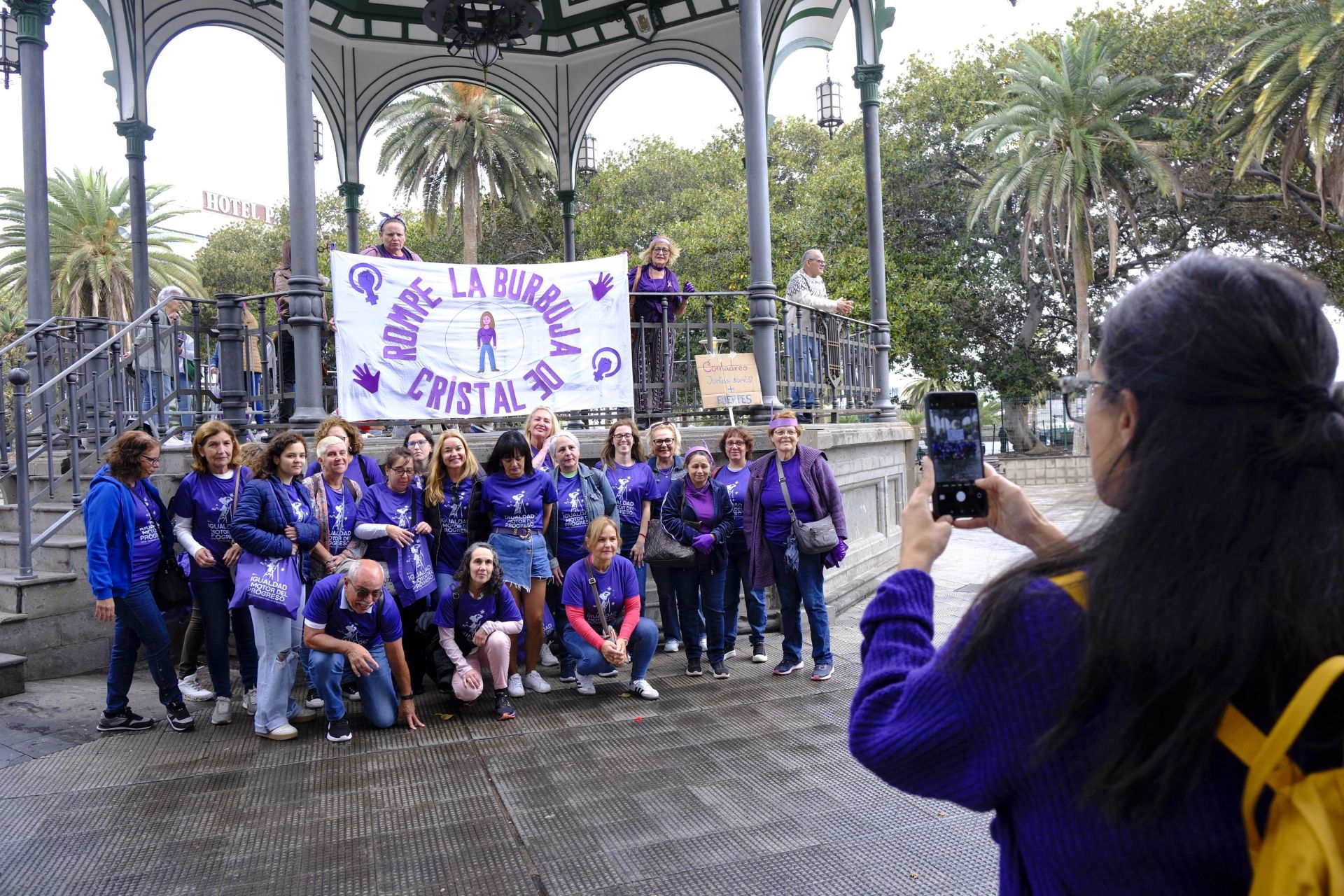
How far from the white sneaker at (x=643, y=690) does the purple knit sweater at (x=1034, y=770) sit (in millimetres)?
4997

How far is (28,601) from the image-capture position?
6.68 m

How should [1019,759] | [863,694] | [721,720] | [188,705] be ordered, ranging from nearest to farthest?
[1019,759]
[863,694]
[721,720]
[188,705]

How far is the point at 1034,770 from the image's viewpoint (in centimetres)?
113

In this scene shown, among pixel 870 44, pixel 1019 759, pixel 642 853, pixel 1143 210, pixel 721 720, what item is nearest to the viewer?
pixel 1019 759

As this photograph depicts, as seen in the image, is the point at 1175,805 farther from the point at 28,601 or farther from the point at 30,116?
the point at 30,116

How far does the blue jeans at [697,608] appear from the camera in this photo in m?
6.83

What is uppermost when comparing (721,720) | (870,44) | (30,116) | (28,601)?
(870,44)

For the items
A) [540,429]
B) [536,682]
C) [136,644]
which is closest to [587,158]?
[540,429]

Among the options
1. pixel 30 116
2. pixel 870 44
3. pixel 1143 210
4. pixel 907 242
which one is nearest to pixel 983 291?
pixel 907 242

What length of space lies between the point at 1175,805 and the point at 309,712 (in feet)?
19.1

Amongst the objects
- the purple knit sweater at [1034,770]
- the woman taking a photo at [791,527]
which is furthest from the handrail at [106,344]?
the purple knit sweater at [1034,770]

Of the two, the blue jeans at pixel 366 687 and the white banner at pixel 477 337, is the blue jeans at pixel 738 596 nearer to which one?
the white banner at pixel 477 337

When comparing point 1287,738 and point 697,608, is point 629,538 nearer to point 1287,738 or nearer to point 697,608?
point 697,608

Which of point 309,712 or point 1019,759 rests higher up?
point 1019,759
